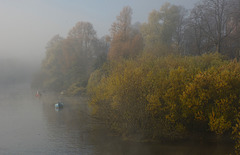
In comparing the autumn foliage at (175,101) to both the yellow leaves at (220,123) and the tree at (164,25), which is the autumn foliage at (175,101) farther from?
the tree at (164,25)

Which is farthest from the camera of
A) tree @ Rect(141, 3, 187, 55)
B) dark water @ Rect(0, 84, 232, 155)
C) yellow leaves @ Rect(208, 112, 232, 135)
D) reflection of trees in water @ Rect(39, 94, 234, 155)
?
tree @ Rect(141, 3, 187, 55)

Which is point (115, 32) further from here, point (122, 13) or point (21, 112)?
point (21, 112)

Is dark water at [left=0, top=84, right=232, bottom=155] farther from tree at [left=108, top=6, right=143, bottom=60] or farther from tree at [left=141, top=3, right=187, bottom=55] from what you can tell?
tree at [left=141, top=3, right=187, bottom=55]

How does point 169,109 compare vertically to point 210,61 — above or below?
below

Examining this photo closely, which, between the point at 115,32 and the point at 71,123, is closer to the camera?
the point at 71,123

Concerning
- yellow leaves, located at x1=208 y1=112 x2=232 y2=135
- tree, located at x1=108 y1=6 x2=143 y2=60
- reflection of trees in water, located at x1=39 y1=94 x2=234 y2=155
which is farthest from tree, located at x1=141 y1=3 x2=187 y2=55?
Result: yellow leaves, located at x1=208 y1=112 x2=232 y2=135

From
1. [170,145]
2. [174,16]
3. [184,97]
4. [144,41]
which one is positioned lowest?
[170,145]

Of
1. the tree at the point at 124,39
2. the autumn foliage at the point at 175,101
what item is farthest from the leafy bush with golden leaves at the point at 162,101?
the tree at the point at 124,39

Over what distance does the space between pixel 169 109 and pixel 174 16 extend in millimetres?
Result: 33703

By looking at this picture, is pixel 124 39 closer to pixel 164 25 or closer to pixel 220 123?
pixel 164 25

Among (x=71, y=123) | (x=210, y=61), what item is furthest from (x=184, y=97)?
(x=71, y=123)

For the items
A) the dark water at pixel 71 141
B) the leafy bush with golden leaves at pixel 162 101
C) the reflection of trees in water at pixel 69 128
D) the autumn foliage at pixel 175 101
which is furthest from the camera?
the reflection of trees in water at pixel 69 128

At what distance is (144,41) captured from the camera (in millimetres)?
48469

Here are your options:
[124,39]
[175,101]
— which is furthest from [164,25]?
[175,101]
